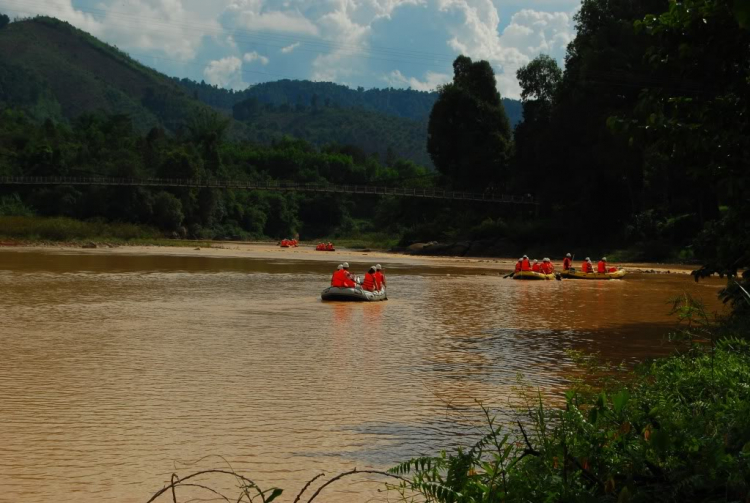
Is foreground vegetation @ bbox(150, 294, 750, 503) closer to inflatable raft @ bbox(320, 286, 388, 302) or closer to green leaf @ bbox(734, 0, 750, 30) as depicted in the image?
green leaf @ bbox(734, 0, 750, 30)

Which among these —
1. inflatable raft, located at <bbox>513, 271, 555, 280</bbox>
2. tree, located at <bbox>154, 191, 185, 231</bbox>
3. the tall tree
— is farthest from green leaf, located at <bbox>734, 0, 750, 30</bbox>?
Answer: tree, located at <bbox>154, 191, 185, 231</bbox>

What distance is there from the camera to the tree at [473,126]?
250 ft

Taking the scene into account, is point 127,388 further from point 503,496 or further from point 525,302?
point 525,302

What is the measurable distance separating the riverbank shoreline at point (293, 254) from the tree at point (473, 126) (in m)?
9.60

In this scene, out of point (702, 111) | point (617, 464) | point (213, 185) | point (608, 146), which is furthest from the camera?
point (213, 185)

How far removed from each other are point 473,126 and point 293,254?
19201 mm

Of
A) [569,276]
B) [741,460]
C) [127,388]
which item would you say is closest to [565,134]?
[569,276]

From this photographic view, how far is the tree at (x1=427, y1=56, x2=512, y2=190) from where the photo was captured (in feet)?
250

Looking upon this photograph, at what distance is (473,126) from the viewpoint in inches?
2997

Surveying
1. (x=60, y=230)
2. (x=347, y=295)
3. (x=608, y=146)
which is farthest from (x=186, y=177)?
(x=347, y=295)

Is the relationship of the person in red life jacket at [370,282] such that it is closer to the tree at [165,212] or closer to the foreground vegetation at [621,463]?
the foreground vegetation at [621,463]

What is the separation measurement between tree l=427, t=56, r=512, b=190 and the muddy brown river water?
47696 millimetres

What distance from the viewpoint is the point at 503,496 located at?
16.9 ft

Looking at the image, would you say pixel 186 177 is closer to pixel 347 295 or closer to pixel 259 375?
pixel 347 295
